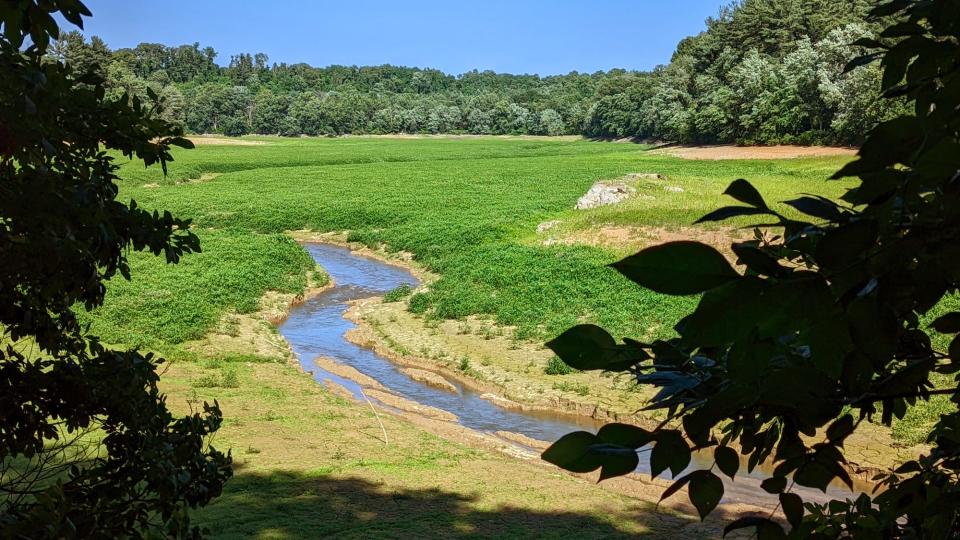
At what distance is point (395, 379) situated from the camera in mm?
14711

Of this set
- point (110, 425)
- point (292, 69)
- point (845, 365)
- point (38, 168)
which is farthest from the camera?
point (292, 69)

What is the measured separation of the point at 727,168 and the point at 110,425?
1818 inches

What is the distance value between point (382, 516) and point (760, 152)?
165 feet

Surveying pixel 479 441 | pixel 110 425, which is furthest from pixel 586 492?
pixel 110 425

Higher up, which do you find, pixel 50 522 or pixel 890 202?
pixel 890 202

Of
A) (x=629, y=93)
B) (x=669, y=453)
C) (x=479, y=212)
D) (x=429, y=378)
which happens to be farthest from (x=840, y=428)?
→ (x=629, y=93)

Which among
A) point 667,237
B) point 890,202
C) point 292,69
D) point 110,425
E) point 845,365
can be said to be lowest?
point 667,237

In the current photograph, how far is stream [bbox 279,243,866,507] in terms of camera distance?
9805mm

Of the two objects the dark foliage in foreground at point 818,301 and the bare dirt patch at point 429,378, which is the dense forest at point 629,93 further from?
the bare dirt patch at point 429,378

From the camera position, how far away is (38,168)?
252 centimetres

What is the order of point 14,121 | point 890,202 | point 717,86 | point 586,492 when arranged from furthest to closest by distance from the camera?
point 717,86 → point 586,492 → point 14,121 → point 890,202

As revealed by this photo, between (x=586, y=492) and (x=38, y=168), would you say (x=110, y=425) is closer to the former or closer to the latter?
(x=38, y=168)

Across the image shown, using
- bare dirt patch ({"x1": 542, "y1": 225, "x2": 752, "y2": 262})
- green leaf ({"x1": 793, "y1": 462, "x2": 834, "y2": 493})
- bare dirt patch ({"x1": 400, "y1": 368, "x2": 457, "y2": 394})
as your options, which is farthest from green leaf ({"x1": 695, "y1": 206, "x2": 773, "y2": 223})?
bare dirt patch ({"x1": 542, "y1": 225, "x2": 752, "y2": 262})

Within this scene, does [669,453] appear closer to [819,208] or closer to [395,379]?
[819,208]
